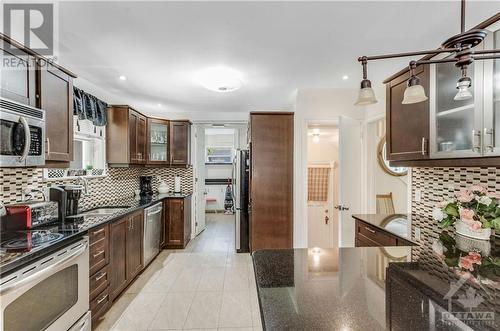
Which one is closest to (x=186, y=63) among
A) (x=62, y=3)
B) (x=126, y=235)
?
(x=62, y=3)

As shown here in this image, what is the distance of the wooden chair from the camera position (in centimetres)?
358

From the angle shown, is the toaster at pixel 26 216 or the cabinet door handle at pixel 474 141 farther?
the toaster at pixel 26 216

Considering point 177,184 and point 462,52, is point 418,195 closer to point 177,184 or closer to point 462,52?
point 462,52

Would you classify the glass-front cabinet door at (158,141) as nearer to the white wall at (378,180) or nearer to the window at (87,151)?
the window at (87,151)

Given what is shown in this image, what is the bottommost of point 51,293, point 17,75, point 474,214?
point 51,293

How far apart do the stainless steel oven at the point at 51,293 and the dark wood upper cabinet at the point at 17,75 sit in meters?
1.11

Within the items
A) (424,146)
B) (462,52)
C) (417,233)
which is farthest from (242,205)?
(462,52)

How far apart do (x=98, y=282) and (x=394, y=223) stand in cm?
276

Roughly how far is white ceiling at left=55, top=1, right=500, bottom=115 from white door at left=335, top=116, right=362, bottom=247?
0.64 meters

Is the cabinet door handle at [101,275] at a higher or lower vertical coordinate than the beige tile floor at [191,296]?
higher

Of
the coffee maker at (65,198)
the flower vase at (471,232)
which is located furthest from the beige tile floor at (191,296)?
the flower vase at (471,232)

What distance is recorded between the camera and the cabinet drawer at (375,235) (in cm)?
199

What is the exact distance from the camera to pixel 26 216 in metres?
1.90

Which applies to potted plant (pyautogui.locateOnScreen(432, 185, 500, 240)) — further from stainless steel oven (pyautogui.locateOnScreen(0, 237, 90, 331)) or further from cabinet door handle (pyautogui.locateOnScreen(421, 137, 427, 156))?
stainless steel oven (pyautogui.locateOnScreen(0, 237, 90, 331))
